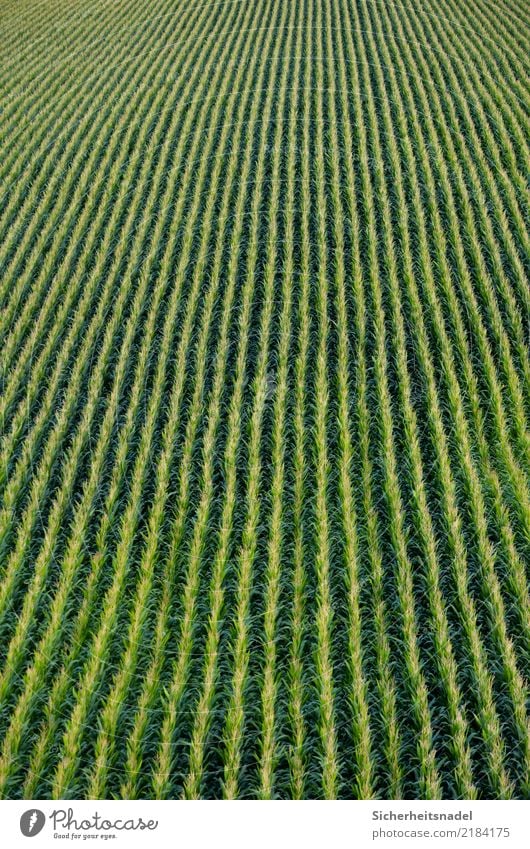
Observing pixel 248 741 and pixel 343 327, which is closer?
pixel 248 741

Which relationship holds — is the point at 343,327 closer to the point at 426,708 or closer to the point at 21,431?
the point at 21,431

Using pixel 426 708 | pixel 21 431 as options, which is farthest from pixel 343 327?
pixel 426 708

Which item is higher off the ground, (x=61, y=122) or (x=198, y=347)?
(x=61, y=122)
